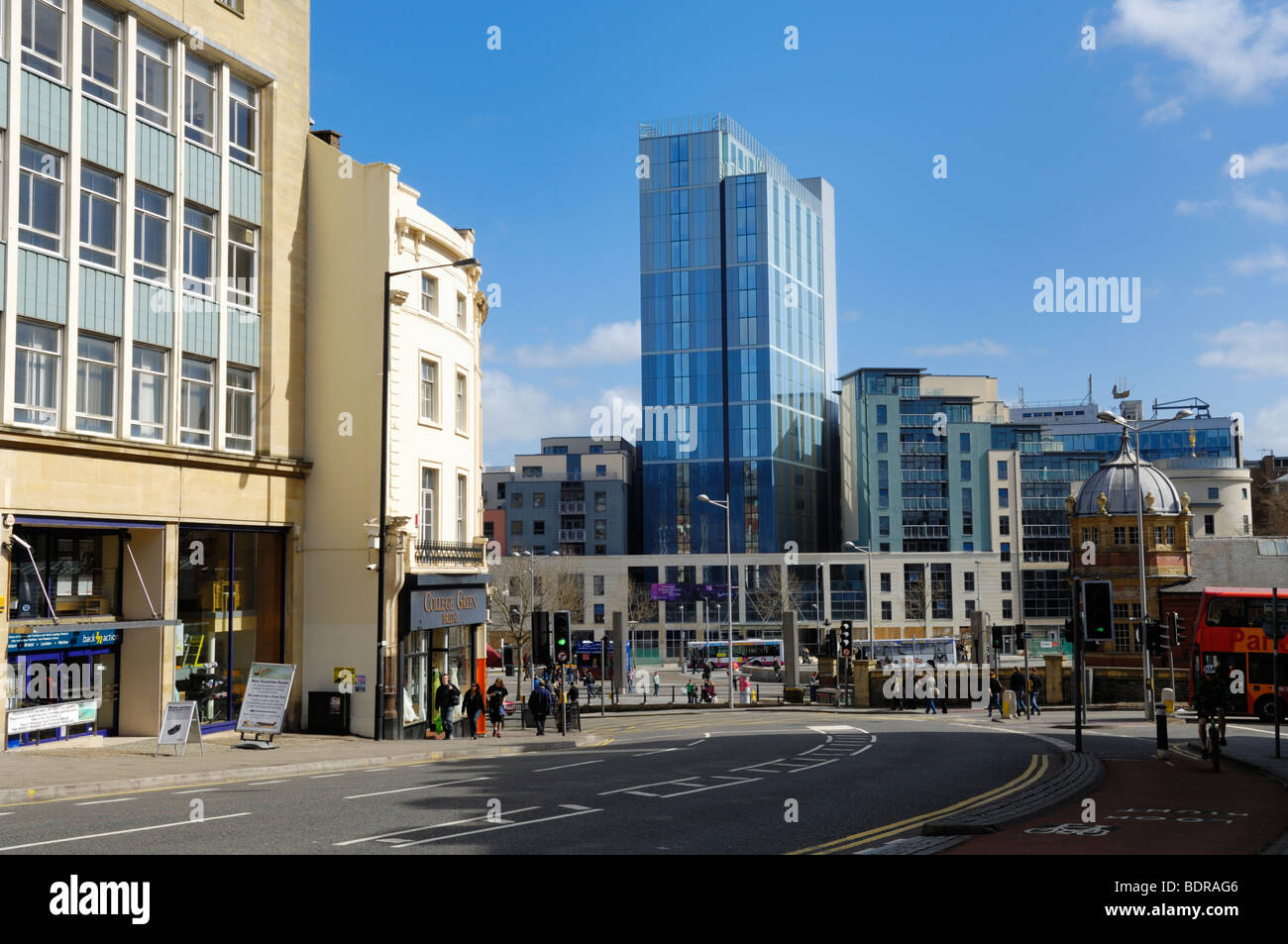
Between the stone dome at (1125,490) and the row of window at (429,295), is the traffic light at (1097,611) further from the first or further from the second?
the stone dome at (1125,490)

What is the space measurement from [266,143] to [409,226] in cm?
428

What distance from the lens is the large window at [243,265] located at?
28922 mm

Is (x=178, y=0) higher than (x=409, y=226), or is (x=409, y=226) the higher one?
(x=178, y=0)

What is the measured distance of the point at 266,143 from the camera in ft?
98.1

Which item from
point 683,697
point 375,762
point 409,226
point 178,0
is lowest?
point 683,697

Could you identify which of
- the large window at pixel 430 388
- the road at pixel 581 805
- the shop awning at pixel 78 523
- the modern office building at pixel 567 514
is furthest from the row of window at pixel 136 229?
the modern office building at pixel 567 514

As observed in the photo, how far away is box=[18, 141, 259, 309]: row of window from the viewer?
24.0 m

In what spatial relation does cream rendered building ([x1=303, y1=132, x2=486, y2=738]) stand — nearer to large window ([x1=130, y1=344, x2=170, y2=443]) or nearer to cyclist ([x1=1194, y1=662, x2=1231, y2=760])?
large window ([x1=130, y1=344, x2=170, y2=443])

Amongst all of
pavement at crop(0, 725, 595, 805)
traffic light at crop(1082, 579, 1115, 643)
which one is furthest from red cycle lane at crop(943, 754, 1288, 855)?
pavement at crop(0, 725, 595, 805)

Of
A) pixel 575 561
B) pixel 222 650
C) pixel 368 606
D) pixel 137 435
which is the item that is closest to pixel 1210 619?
pixel 368 606

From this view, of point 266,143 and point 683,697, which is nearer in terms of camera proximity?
point 266,143

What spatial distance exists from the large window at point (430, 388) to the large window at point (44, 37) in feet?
38.9
